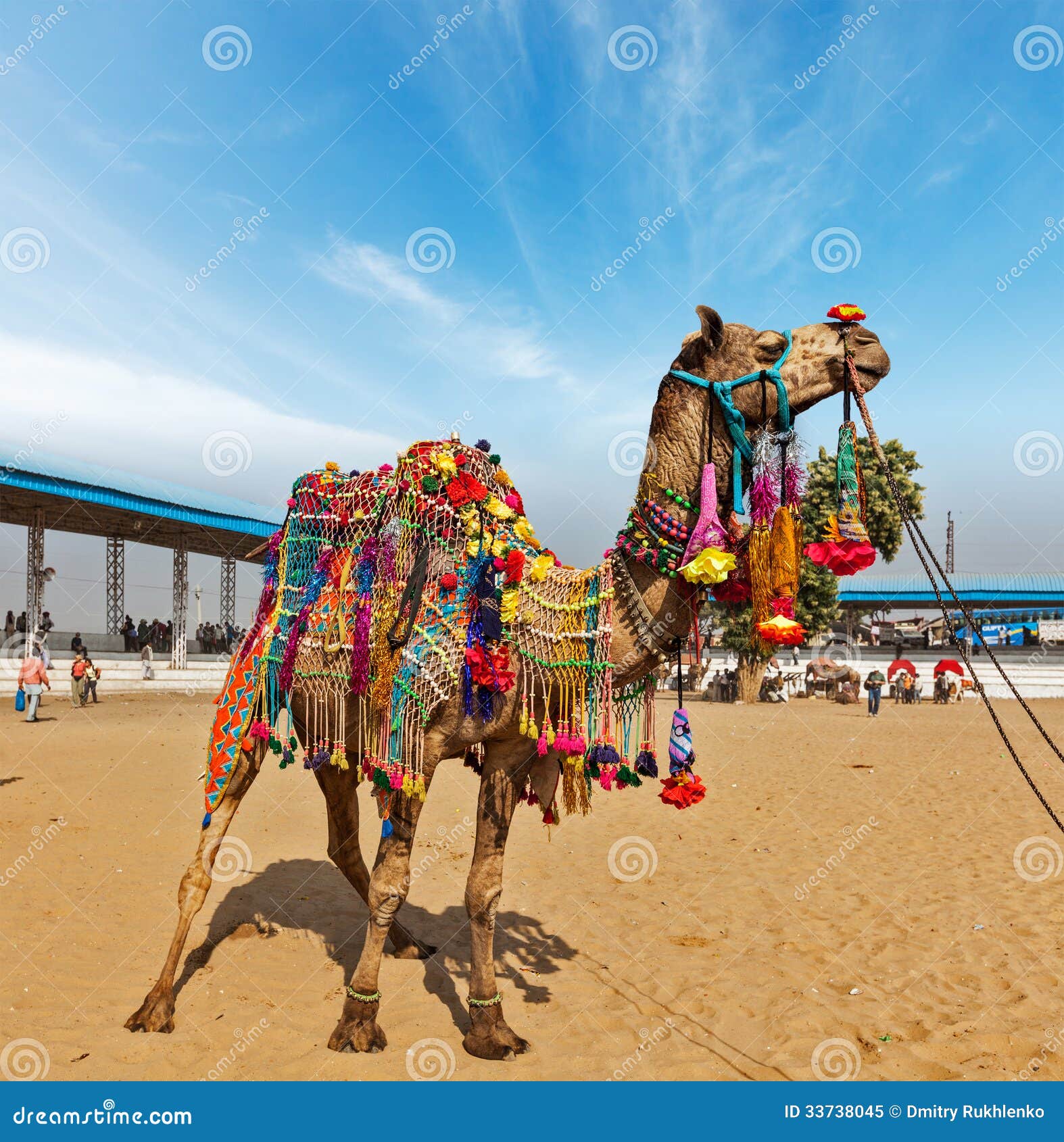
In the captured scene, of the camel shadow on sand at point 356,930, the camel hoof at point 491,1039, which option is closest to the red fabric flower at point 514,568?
the camel hoof at point 491,1039

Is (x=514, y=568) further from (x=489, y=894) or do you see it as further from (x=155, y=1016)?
(x=155, y=1016)

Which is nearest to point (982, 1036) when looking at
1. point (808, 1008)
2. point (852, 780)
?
point (808, 1008)

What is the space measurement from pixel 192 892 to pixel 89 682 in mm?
17618

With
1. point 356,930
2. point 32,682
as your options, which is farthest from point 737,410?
point 32,682

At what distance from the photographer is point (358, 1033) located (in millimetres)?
4250

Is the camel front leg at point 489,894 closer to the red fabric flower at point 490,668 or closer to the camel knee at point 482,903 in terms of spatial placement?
the camel knee at point 482,903

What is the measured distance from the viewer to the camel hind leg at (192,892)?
450 centimetres

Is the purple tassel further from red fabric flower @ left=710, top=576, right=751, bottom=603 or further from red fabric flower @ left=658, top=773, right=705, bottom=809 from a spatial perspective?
red fabric flower @ left=710, top=576, right=751, bottom=603

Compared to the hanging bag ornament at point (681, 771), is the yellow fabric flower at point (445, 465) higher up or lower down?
higher up

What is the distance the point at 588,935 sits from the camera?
6.29 metres

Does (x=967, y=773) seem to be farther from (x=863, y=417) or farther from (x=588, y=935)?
(x=863, y=417)

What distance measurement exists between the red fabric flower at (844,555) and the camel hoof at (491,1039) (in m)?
2.79

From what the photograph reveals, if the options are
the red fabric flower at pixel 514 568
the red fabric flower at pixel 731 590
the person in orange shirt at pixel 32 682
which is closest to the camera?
the red fabric flower at pixel 731 590

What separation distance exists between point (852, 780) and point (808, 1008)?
9.27 meters
